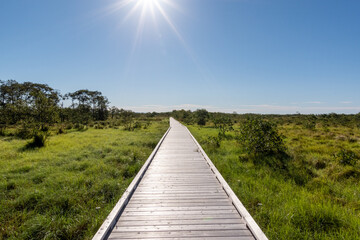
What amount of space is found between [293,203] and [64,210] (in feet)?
18.9

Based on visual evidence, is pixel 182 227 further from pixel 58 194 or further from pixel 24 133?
pixel 24 133

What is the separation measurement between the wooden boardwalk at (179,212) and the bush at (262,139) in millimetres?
3926

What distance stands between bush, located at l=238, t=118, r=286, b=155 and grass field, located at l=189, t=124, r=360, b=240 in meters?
0.64

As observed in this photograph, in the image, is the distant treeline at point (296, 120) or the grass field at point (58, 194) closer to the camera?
the grass field at point (58, 194)

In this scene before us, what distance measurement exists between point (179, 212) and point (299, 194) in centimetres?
363

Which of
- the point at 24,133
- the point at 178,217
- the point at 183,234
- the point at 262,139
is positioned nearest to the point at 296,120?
the point at 262,139

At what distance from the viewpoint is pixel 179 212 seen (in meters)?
3.47

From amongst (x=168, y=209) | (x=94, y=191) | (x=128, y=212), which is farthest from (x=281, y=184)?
(x=94, y=191)

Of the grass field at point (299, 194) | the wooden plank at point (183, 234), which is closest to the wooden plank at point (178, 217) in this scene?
the wooden plank at point (183, 234)

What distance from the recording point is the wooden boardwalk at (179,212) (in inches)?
112

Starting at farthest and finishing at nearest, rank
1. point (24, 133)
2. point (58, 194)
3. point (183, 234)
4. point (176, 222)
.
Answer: point (24, 133) → point (58, 194) → point (176, 222) → point (183, 234)

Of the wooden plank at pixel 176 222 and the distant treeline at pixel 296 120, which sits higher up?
the distant treeline at pixel 296 120

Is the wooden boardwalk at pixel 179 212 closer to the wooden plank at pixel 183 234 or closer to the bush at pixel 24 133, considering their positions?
the wooden plank at pixel 183 234

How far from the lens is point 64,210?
13.6ft
